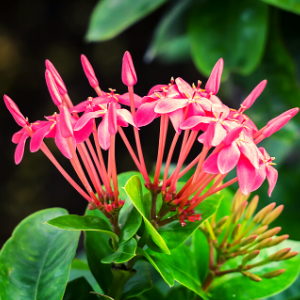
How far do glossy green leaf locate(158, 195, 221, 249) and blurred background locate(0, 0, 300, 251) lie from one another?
534mm

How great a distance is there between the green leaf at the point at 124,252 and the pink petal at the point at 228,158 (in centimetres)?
12

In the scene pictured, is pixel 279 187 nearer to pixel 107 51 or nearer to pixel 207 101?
pixel 207 101

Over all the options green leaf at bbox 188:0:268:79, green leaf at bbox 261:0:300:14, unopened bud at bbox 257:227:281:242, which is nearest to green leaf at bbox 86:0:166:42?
green leaf at bbox 188:0:268:79

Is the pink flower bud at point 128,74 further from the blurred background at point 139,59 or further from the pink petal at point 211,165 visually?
the blurred background at point 139,59

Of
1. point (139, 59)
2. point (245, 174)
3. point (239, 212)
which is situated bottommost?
point (139, 59)

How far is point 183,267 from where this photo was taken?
0.40 m

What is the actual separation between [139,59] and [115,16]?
0.75 metres

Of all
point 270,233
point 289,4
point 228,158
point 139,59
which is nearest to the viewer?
point 228,158

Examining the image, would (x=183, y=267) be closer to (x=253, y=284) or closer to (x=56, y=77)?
(x=253, y=284)

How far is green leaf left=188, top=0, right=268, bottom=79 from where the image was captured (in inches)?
32.6

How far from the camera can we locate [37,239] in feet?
1.31

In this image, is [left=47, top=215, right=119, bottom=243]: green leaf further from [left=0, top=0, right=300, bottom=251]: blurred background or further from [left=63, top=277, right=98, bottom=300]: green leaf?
[left=0, top=0, right=300, bottom=251]: blurred background

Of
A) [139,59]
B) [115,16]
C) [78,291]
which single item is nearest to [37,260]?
[78,291]

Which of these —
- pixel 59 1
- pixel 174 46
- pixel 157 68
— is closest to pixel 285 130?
pixel 174 46
